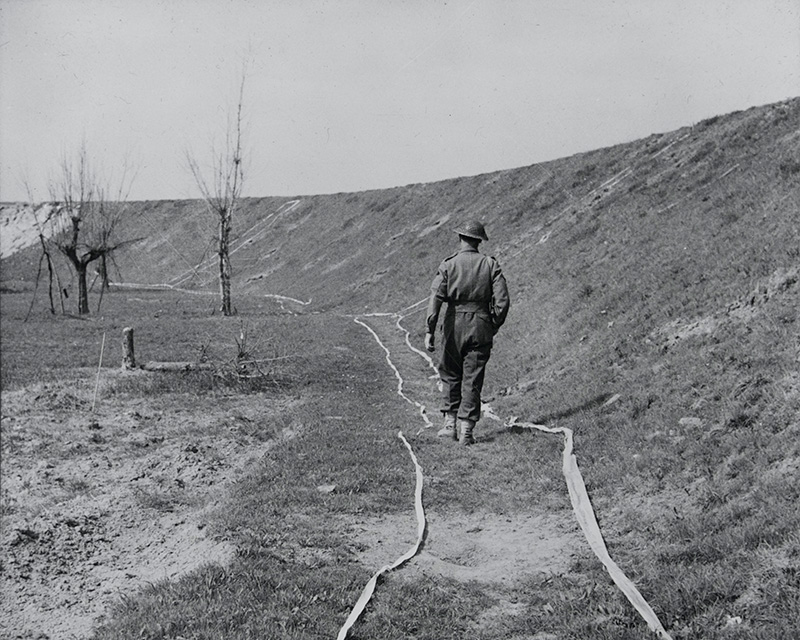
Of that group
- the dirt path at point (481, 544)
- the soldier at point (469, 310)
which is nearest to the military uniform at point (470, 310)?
the soldier at point (469, 310)

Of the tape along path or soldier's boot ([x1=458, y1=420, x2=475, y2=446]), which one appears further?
soldier's boot ([x1=458, y1=420, x2=475, y2=446])

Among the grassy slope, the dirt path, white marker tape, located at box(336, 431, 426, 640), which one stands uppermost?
the grassy slope

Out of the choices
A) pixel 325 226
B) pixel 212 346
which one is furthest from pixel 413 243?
pixel 212 346

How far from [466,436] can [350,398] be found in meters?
3.83

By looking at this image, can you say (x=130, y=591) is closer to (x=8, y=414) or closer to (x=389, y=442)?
(x=389, y=442)

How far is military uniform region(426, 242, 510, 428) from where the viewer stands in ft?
30.1

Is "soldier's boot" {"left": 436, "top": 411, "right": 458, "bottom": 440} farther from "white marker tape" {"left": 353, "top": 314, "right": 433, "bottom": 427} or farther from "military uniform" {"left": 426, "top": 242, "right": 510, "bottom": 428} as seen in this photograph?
"white marker tape" {"left": 353, "top": 314, "right": 433, "bottom": 427}

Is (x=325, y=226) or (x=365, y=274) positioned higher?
(x=325, y=226)

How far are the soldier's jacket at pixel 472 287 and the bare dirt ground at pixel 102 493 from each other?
10.2 feet

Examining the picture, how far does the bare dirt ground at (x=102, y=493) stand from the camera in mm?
5613

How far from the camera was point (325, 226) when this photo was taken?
66.3 metres

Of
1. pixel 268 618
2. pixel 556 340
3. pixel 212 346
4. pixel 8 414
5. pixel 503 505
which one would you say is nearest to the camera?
pixel 268 618

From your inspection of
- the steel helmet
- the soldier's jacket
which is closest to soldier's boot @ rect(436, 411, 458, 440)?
the soldier's jacket

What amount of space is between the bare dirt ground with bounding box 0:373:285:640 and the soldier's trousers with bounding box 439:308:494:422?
8.58 ft
